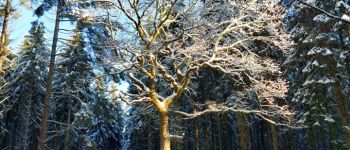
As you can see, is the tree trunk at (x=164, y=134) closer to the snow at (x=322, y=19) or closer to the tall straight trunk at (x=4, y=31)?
the tall straight trunk at (x=4, y=31)

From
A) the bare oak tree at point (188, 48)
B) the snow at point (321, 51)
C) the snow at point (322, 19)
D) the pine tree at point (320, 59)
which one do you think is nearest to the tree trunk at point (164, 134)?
the bare oak tree at point (188, 48)

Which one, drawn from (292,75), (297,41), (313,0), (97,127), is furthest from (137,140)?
(313,0)

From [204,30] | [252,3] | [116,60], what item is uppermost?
[252,3]

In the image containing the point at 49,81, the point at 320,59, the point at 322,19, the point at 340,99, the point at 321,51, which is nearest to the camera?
the point at 49,81

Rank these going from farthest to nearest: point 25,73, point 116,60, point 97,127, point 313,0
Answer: point 97,127 < point 25,73 < point 313,0 < point 116,60

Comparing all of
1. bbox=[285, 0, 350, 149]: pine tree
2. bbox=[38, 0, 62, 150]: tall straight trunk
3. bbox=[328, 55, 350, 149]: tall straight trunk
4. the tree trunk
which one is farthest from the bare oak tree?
bbox=[328, 55, 350, 149]: tall straight trunk

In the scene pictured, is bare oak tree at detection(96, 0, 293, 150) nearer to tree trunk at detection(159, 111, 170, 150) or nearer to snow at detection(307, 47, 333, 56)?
tree trunk at detection(159, 111, 170, 150)

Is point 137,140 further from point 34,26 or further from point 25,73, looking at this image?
point 34,26

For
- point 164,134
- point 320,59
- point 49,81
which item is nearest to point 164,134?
point 164,134

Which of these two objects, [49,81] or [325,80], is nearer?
[49,81]

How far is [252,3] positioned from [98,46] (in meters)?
6.22

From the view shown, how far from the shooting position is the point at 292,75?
24.4 metres

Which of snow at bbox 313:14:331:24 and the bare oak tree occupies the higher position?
snow at bbox 313:14:331:24

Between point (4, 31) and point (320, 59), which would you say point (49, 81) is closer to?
point (4, 31)
